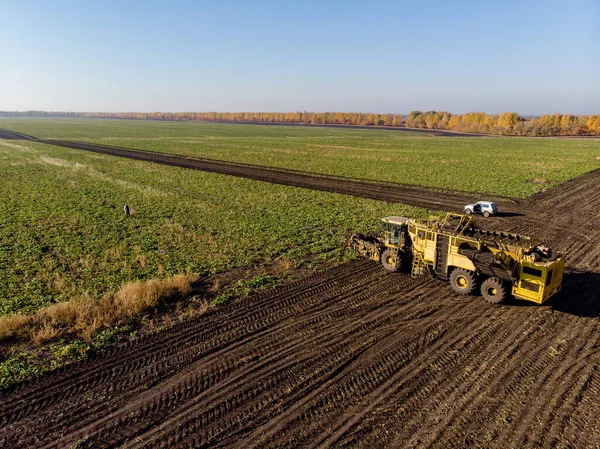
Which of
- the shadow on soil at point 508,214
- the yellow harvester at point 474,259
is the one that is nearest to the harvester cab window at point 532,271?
the yellow harvester at point 474,259

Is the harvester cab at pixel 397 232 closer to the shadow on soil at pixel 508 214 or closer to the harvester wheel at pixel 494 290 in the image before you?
the harvester wheel at pixel 494 290

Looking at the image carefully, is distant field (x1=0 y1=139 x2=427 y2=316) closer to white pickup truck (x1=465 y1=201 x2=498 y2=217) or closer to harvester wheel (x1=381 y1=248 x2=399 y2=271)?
harvester wheel (x1=381 y1=248 x2=399 y2=271)

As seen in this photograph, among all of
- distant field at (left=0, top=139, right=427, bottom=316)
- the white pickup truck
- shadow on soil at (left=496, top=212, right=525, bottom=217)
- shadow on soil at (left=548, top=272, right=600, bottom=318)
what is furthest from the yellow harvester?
shadow on soil at (left=496, top=212, right=525, bottom=217)

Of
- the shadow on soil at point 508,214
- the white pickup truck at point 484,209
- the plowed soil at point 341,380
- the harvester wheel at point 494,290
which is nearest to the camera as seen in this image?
the plowed soil at point 341,380

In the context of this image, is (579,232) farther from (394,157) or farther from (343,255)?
(394,157)

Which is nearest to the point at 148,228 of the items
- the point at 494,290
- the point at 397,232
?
the point at 397,232

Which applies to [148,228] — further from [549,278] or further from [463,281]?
[549,278]
